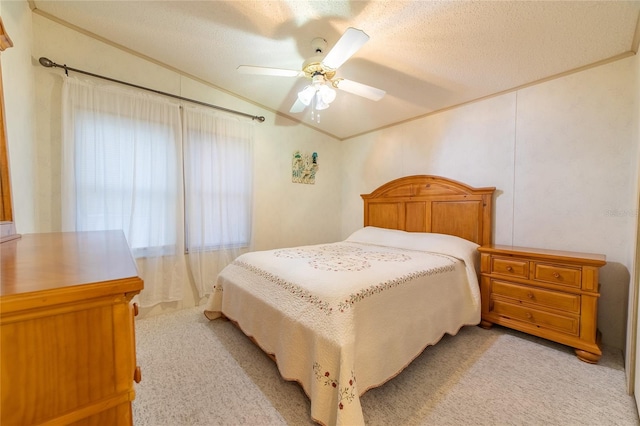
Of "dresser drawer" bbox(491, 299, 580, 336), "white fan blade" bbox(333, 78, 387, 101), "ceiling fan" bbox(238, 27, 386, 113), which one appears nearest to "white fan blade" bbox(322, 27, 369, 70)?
"ceiling fan" bbox(238, 27, 386, 113)

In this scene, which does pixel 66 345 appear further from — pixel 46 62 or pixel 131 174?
pixel 46 62

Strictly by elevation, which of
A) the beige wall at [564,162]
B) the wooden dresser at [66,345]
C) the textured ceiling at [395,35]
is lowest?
the wooden dresser at [66,345]

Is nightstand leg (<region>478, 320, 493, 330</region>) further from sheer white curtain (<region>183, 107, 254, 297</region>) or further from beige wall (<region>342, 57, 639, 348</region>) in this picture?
sheer white curtain (<region>183, 107, 254, 297</region>)

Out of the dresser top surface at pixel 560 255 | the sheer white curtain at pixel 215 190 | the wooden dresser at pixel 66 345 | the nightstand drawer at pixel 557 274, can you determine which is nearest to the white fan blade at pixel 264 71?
the sheer white curtain at pixel 215 190

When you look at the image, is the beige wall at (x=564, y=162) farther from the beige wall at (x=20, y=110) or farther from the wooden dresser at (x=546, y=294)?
the beige wall at (x=20, y=110)

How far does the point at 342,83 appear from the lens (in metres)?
1.98

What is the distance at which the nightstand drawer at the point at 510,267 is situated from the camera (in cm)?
207

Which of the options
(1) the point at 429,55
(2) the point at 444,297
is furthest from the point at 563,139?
(2) the point at 444,297

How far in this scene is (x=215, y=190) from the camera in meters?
2.87

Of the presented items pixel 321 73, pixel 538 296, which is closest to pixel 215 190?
pixel 321 73

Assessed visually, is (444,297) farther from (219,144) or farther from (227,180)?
(219,144)

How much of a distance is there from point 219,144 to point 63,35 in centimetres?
146

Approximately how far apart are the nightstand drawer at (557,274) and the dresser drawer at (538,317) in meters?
0.25

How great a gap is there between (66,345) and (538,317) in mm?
2787
